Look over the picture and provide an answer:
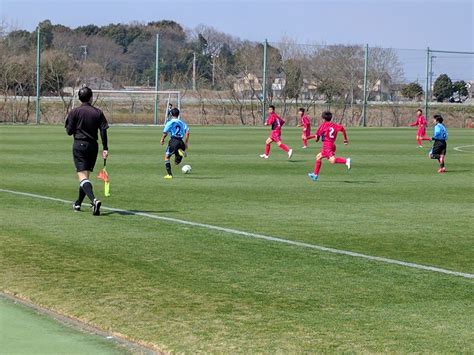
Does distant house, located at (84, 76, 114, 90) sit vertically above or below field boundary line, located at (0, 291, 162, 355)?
above

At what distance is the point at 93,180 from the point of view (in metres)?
22.8

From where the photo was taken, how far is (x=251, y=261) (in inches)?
444

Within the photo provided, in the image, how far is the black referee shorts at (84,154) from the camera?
50.2ft

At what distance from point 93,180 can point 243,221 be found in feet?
26.7

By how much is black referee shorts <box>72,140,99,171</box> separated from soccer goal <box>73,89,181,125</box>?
176 ft

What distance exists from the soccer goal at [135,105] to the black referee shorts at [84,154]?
2112 inches

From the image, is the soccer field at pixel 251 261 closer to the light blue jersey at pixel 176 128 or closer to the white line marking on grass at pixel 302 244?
the white line marking on grass at pixel 302 244

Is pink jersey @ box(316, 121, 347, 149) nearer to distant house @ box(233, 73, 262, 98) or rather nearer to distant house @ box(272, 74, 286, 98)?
distant house @ box(272, 74, 286, 98)

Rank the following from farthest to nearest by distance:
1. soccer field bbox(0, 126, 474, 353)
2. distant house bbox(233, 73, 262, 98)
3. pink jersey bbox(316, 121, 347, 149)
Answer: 1. distant house bbox(233, 73, 262, 98)
2. pink jersey bbox(316, 121, 347, 149)
3. soccer field bbox(0, 126, 474, 353)

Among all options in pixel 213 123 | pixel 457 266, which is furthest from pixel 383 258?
pixel 213 123

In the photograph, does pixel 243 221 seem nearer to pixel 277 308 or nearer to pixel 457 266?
pixel 457 266

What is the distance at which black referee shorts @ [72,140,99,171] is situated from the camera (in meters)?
15.3

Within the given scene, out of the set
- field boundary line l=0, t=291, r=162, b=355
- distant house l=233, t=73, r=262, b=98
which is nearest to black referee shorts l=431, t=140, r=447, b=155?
field boundary line l=0, t=291, r=162, b=355

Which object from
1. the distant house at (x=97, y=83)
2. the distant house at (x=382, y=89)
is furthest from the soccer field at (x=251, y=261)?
the distant house at (x=97, y=83)
